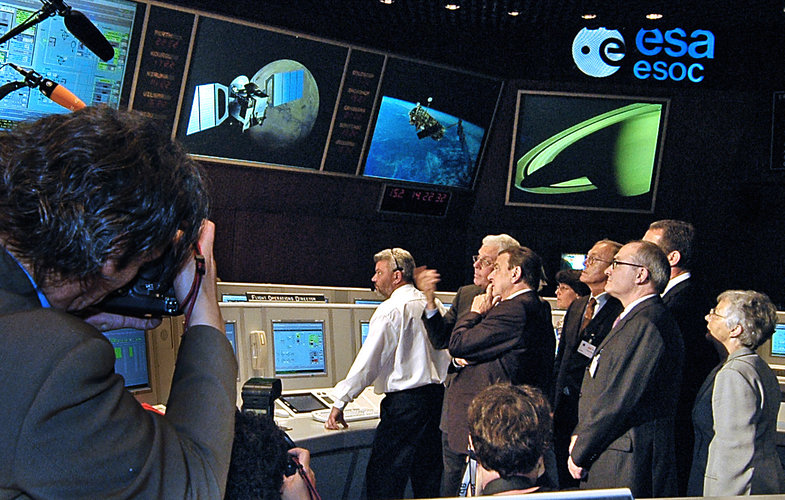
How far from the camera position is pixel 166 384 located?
288 cm

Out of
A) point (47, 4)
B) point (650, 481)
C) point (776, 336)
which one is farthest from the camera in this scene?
point (776, 336)

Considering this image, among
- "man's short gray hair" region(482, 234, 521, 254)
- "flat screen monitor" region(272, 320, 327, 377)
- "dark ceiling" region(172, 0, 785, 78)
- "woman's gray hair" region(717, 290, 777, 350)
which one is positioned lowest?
"flat screen monitor" region(272, 320, 327, 377)

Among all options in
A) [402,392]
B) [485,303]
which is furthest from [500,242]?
[402,392]

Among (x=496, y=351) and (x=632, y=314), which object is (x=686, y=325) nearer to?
(x=632, y=314)

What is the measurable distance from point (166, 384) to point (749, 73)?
17.5 ft

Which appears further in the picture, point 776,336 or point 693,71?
point 693,71

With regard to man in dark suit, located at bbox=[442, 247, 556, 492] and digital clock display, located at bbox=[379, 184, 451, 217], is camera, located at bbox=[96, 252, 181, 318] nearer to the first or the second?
man in dark suit, located at bbox=[442, 247, 556, 492]

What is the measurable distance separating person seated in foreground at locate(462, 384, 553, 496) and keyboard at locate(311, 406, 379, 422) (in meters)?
1.30

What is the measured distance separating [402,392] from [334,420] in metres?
0.42

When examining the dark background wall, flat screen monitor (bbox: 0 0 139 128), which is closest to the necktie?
the dark background wall

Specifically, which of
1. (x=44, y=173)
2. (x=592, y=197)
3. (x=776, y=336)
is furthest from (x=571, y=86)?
(x=44, y=173)

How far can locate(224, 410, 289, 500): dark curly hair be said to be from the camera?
1.07 metres

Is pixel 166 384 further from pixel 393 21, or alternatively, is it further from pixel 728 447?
pixel 393 21

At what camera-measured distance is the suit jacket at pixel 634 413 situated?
2736mm
